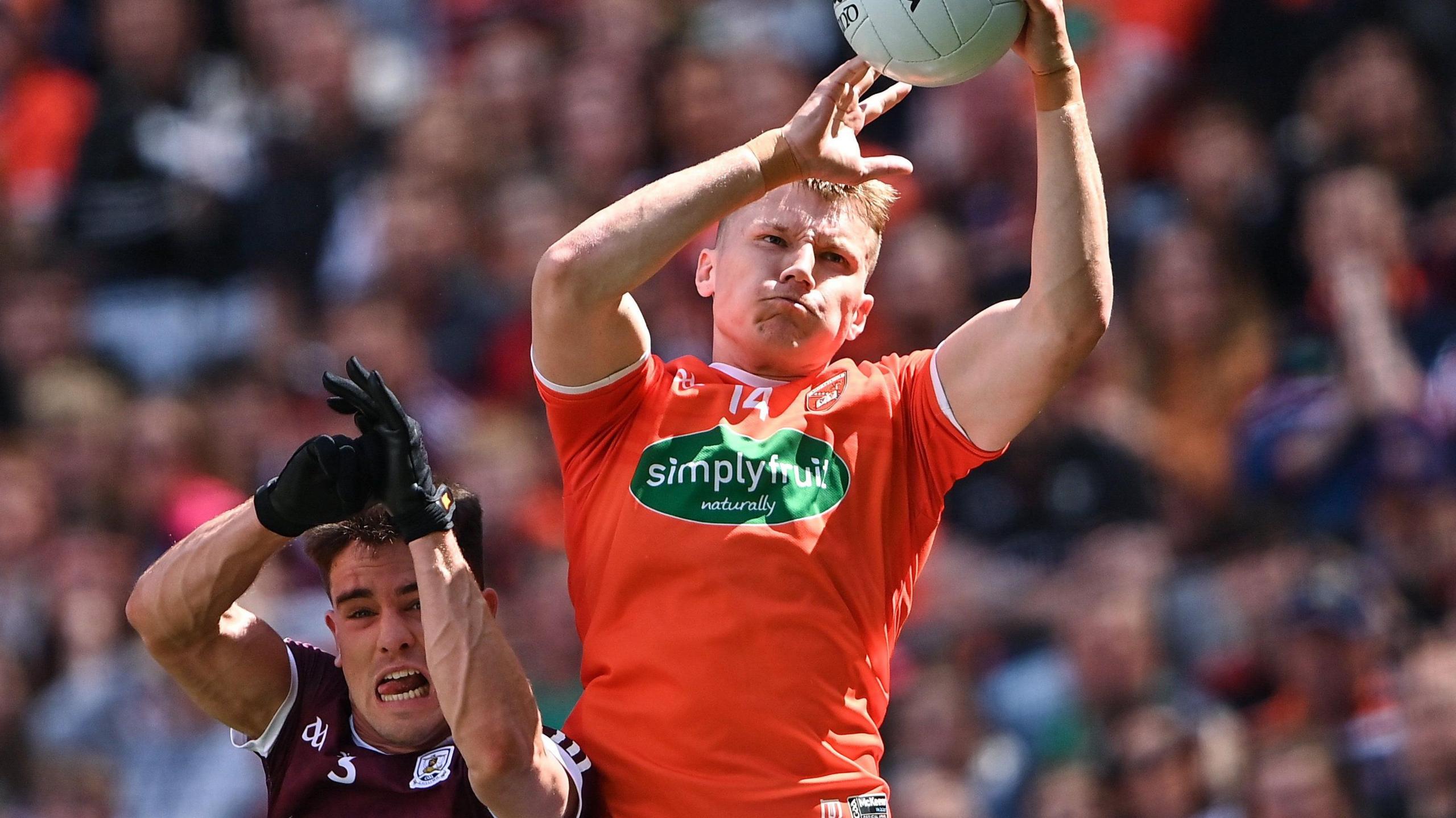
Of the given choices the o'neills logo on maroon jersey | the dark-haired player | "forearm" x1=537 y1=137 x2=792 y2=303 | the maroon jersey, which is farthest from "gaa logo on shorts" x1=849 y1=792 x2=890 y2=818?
"forearm" x1=537 y1=137 x2=792 y2=303

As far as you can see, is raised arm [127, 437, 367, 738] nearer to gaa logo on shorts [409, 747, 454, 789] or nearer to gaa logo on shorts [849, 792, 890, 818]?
gaa logo on shorts [409, 747, 454, 789]

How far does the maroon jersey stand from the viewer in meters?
4.54

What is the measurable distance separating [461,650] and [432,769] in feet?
1.81

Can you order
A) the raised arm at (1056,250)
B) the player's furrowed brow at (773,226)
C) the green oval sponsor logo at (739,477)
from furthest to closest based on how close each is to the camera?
the player's furrowed brow at (773,226)
the green oval sponsor logo at (739,477)
the raised arm at (1056,250)

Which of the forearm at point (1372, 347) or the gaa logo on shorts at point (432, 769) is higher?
the gaa logo on shorts at point (432, 769)

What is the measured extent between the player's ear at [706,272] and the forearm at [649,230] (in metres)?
0.52

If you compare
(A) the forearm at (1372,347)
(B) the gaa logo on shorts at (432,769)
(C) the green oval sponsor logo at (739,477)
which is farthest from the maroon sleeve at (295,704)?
(A) the forearm at (1372,347)

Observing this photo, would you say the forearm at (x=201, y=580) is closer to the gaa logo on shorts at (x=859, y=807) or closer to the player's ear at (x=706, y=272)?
the player's ear at (x=706, y=272)

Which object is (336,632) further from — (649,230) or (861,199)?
(861,199)

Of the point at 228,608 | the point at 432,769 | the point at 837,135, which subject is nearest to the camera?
the point at 837,135

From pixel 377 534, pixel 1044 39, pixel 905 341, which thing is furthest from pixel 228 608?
pixel 905 341

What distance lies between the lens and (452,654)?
4.16 meters

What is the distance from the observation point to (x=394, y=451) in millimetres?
4164

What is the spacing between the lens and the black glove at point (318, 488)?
4.17 meters
